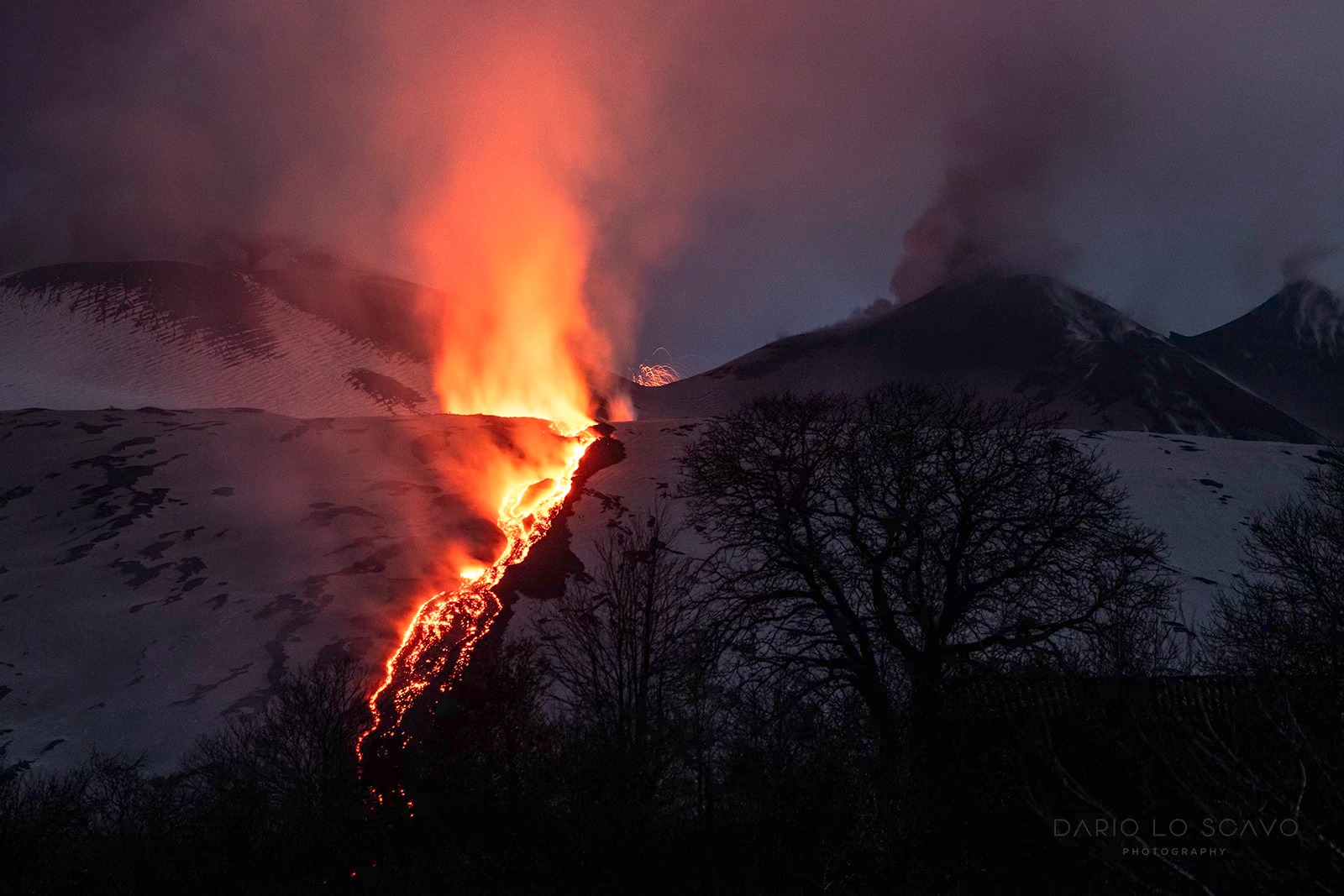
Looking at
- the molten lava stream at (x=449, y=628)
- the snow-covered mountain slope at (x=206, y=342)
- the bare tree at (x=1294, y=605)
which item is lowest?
the bare tree at (x=1294, y=605)

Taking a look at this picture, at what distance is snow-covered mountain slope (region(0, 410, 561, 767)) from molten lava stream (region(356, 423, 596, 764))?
125 cm

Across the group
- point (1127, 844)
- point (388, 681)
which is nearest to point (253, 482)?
point (388, 681)

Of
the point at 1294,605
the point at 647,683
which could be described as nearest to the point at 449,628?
the point at 647,683

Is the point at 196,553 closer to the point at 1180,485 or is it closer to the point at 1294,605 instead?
the point at 1294,605

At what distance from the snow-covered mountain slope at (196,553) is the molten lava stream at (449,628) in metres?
1.25

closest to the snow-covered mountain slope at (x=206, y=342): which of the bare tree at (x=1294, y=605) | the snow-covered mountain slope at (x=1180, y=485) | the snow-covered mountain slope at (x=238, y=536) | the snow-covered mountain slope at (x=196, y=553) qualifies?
the snow-covered mountain slope at (x=238, y=536)

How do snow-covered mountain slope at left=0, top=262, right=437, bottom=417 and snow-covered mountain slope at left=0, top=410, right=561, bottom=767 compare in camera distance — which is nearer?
snow-covered mountain slope at left=0, top=410, right=561, bottom=767

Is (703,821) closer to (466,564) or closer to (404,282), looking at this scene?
(466,564)

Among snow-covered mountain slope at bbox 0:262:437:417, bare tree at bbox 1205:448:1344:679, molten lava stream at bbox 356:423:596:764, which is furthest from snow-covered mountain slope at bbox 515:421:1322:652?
snow-covered mountain slope at bbox 0:262:437:417

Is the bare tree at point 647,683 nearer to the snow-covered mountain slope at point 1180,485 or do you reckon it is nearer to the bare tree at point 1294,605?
the bare tree at point 1294,605

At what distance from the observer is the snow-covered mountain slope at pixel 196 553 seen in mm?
30000

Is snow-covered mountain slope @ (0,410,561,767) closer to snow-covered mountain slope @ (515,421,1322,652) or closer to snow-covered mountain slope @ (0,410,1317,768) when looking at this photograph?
snow-covered mountain slope @ (0,410,1317,768)

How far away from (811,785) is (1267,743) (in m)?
6.40

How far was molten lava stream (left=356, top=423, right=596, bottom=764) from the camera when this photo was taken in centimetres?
2748
